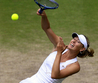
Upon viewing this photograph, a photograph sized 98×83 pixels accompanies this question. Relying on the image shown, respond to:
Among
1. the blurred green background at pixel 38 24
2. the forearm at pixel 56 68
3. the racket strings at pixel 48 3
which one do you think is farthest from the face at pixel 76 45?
the blurred green background at pixel 38 24

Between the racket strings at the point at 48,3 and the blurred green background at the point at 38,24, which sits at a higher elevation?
the racket strings at the point at 48,3

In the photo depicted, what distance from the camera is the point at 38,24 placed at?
6109 mm

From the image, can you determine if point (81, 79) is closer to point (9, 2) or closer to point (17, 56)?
point (17, 56)

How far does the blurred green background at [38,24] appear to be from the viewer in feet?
17.1

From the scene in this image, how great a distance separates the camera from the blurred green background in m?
5.23

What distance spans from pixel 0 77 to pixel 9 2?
396 centimetres

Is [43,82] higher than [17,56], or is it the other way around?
[43,82]

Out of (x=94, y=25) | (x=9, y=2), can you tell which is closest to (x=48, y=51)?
(x=94, y=25)

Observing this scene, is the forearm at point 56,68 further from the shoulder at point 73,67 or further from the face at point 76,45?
the face at point 76,45

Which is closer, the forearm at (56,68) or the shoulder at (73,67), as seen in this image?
the forearm at (56,68)

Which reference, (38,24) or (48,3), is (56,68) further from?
(38,24)

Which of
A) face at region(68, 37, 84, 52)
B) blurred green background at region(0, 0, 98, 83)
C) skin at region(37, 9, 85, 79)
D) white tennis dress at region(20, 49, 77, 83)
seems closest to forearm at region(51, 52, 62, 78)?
skin at region(37, 9, 85, 79)

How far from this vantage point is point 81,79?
4.13 metres

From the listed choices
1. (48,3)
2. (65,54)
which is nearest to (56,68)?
(65,54)
